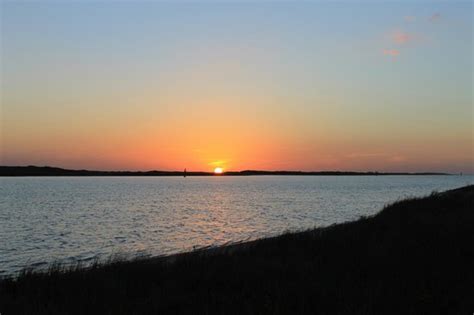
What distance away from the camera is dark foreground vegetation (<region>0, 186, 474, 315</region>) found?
Result: 8039 mm

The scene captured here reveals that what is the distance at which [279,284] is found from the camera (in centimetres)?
965

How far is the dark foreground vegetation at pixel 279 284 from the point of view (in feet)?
26.4

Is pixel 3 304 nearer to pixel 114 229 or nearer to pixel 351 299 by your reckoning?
pixel 351 299

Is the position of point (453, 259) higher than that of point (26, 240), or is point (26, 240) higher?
point (453, 259)

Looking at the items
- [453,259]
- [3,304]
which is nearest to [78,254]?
[3,304]

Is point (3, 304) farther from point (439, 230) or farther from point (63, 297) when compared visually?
point (439, 230)

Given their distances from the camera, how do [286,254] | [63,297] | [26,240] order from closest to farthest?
[63,297] → [286,254] → [26,240]

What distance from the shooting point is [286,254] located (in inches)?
539

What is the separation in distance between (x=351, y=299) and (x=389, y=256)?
454 centimetres

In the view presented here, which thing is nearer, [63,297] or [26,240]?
[63,297]

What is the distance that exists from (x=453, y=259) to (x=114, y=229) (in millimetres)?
27037

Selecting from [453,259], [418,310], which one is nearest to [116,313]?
[418,310]

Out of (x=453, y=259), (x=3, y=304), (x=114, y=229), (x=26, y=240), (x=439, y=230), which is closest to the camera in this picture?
(x=3, y=304)

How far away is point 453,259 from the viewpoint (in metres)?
11.7
